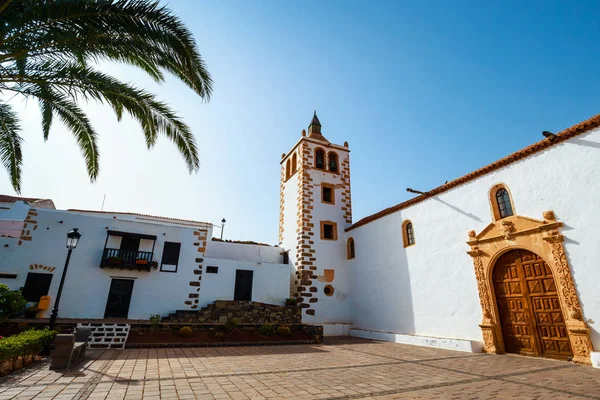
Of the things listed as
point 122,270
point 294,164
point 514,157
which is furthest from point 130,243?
point 514,157

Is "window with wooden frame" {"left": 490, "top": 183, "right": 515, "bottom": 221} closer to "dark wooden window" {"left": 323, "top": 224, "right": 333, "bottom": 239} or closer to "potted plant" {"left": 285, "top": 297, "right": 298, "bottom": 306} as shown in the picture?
"dark wooden window" {"left": 323, "top": 224, "right": 333, "bottom": 239}

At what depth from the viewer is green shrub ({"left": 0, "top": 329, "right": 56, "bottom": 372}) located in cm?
540

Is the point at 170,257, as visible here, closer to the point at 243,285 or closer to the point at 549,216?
the point at 243,285

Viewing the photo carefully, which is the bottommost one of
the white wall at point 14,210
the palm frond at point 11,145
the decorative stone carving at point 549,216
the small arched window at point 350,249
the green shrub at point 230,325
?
the green shrub at point 230,325

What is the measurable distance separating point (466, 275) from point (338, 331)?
805 cm

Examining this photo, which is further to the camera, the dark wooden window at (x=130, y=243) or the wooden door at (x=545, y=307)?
the dark wooden window at (x=130, y=243)

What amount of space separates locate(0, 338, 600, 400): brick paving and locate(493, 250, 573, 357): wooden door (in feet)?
1.99

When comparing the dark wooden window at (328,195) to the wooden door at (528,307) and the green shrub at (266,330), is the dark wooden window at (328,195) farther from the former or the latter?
the wooden door at (528,307)

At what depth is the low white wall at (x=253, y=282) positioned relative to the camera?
16.0m

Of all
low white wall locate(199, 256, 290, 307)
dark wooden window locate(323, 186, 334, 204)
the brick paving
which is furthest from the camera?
dark wooden window locate(323, 186, 334, 204)

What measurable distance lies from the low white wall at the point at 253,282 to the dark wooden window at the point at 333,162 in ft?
24.0

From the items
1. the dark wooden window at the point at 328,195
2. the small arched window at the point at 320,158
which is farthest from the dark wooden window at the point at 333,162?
the dark wooden window at the point at 328,195

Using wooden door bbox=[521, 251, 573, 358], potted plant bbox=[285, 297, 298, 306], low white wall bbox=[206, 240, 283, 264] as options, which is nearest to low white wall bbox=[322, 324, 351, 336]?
potted plant bbox=[285, 297, 298, 306]

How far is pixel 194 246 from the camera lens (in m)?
16.0
